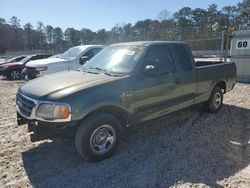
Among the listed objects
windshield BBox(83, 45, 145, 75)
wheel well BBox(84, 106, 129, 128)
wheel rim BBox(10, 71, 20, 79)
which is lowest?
wheel rim BBox(10, 71, 20, 79)

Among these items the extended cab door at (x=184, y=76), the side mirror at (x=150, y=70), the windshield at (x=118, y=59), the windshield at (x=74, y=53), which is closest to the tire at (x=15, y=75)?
the windshield at (x=74, y=53)

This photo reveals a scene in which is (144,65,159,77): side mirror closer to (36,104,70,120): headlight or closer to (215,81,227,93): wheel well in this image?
(36,104,70,120): headlight

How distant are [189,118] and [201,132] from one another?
0.91 metres

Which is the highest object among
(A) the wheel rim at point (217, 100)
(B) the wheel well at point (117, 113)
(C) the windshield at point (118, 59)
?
(C) the windshield at point (118, 59)

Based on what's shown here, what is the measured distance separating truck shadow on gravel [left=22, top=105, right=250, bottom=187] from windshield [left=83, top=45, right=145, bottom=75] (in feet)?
4.61

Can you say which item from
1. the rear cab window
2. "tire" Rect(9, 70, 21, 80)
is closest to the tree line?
"tire" Rect(9, 70, 21, 80)

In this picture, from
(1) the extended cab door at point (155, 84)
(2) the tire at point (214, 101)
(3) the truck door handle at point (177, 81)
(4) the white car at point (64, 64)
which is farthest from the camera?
(4) the white car at point (64, 64)

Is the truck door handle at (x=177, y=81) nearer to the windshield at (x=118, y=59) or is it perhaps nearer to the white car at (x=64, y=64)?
the windshield at (x=118, y=59)

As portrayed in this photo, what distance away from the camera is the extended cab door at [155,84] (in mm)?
4498

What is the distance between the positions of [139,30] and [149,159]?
62097mm

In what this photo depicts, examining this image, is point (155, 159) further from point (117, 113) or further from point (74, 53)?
point (74, 53)

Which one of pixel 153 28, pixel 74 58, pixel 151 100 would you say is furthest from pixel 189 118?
pixel 153 28

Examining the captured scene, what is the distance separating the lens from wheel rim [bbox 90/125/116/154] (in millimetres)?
4027

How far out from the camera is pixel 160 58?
505 cm
